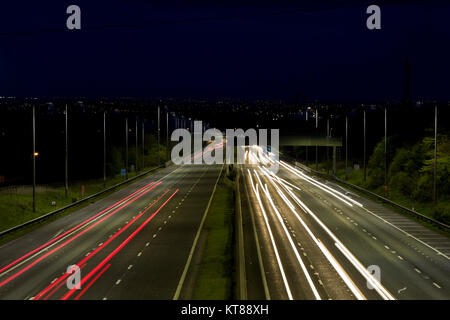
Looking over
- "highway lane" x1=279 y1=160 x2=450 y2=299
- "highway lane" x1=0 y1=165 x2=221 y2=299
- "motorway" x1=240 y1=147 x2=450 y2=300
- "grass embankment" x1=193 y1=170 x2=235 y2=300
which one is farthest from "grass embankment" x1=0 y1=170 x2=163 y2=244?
"highway lane" x1=279 y1=160 x2=450 y2=299

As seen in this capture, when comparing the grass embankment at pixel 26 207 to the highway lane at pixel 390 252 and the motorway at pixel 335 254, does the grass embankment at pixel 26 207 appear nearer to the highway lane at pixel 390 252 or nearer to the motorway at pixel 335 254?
the motorway at pixel 335 254

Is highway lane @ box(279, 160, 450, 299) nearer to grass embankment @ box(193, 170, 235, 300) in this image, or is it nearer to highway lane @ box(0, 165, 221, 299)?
grass embankment @ box(193, 170, 235, 300)

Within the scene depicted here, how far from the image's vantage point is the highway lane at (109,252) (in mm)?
21062

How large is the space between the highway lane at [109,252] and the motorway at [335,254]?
3.70 meters

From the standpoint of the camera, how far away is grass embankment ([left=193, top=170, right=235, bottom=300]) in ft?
67.2

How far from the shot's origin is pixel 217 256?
27000mm

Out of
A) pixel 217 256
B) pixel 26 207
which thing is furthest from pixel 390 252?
pixel 26 207

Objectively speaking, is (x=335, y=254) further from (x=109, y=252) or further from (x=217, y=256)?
(x=109, y=252)

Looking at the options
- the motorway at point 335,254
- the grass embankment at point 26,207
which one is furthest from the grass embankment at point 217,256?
the grass embankment at point 26,207

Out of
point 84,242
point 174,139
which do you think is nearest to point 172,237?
point 84,242

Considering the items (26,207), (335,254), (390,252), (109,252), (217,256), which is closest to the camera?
(217,256)

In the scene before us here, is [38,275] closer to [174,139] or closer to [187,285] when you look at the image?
[187,285]

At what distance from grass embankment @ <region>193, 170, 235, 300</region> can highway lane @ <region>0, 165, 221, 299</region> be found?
98 centimetres

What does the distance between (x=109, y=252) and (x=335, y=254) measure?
36.0 ft
